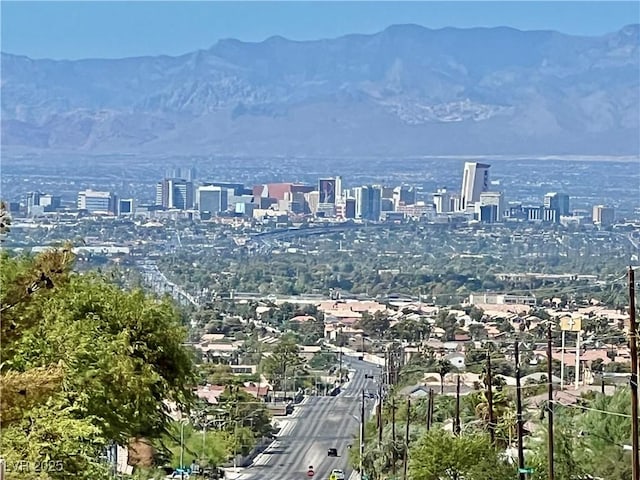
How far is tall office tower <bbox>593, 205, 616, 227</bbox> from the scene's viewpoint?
92688mm

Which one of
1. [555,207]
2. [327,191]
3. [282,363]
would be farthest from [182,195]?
[282,363]

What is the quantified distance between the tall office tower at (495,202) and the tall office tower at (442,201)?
2.60 m

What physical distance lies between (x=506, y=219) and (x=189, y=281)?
4157 cm

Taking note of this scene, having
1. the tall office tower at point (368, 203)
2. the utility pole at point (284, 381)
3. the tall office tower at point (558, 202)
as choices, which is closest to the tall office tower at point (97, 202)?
the tall office tower at point (368, 203)

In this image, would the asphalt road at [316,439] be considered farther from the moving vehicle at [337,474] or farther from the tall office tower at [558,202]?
the tall office tower at [558,202]

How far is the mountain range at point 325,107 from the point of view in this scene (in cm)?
15038

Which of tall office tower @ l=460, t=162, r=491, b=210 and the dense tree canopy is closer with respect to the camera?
the dense tree canopy

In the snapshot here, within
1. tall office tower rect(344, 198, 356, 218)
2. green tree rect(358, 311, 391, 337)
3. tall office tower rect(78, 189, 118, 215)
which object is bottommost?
green tree rect(358, 311, 391, 337)

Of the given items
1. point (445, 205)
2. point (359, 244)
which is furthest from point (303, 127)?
point (359, 244)

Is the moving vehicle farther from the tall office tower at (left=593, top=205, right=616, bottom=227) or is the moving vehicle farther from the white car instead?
the tall office tower at (left=593, top=205, right=616, bottom=227)

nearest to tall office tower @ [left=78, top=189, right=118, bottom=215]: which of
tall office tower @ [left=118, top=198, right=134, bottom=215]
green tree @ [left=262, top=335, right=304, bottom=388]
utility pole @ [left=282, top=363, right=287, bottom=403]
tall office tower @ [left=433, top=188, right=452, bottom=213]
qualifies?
tall office tower @ [left=118, top=198, right=134, bottom=215]

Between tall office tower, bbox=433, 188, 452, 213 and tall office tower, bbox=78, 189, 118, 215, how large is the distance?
27.5m

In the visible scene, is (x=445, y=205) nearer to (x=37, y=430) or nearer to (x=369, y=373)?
(x=369, y=373)

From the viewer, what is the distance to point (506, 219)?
4008 inches
